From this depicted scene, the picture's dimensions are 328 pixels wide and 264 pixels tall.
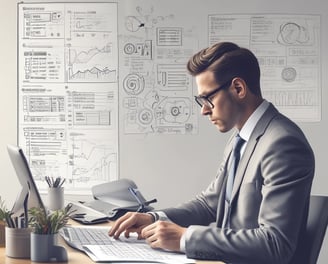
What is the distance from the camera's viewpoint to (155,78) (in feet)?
12.5

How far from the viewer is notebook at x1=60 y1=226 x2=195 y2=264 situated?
1645 millimetres

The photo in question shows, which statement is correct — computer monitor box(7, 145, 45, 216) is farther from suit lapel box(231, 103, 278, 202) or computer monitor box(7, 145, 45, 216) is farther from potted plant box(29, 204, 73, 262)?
suit lapel box(231, 103, 278, 202)

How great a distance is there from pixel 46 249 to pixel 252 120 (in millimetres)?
891

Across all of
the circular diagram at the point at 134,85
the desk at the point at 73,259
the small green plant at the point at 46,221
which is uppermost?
the circular diagram at the point at 134,85

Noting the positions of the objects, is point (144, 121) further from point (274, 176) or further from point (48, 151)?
point (274, 176)

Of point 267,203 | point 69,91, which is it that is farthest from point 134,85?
point 267,203

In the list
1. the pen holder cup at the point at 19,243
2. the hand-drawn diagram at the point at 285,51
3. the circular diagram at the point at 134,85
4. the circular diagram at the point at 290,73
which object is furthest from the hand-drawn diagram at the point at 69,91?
the pen holder cup at the point at 19,243

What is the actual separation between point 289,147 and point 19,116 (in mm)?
2302

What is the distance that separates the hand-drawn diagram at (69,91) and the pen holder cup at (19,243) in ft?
6.88

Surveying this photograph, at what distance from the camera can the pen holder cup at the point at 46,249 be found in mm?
1636

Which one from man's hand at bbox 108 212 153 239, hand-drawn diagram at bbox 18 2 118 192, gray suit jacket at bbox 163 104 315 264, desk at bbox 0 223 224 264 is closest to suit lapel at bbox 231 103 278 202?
gray suit jacket at bbox 163 104 315 264

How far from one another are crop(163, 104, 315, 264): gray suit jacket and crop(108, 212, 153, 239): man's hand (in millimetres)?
236

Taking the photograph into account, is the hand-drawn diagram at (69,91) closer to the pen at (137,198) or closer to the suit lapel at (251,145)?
the pen at (137,198)

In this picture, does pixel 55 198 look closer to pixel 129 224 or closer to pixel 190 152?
pixel 129 224
